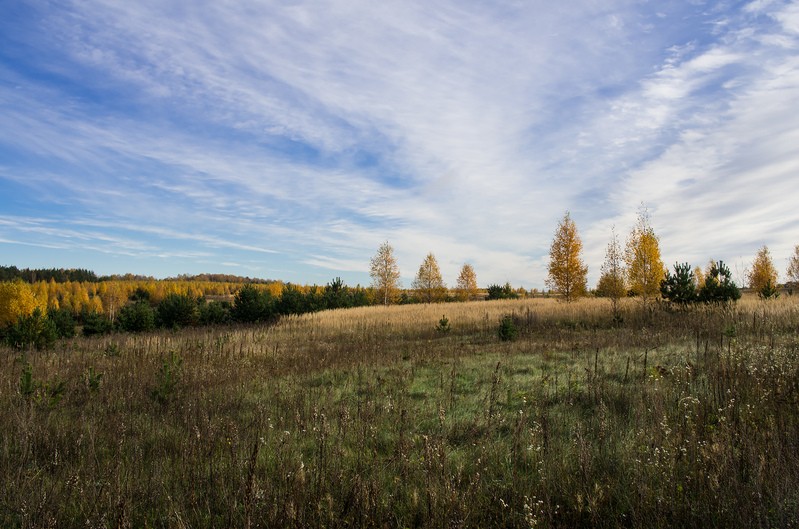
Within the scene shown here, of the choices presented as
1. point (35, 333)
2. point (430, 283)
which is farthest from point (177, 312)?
point (430, 283)

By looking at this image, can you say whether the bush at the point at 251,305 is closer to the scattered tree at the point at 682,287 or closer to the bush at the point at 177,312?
the bush at the point at 177,312

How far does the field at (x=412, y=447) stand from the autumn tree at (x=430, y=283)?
136 ft

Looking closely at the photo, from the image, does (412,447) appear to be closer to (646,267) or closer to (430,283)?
(646,267)

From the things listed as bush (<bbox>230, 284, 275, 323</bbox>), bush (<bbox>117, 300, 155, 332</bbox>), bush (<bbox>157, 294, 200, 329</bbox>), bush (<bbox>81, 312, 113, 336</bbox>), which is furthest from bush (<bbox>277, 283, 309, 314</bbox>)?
bush (<bbox>81, 312, 113, 336</bbox>)

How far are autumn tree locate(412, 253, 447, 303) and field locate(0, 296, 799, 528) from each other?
4148cm

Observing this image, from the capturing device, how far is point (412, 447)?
4547 millimetres

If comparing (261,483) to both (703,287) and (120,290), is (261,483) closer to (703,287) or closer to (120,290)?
(703,287)

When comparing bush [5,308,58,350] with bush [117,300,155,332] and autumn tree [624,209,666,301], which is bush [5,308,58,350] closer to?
bush [117,300,155,332]

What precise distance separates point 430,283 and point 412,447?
155ft

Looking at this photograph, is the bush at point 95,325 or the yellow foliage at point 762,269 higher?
the yellow foliage at point 762,269

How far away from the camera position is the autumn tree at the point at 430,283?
51.4 meters

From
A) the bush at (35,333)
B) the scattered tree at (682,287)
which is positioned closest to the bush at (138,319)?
the bush at (35,333)

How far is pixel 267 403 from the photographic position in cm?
659

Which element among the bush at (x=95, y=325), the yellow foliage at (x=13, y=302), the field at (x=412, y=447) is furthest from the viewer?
the yellow foliage at (x=13, y=302)
